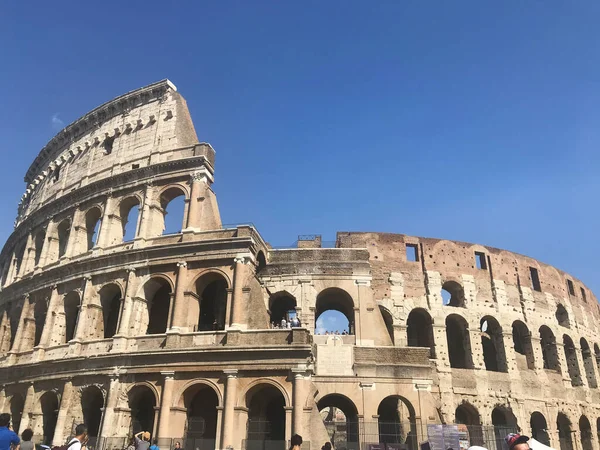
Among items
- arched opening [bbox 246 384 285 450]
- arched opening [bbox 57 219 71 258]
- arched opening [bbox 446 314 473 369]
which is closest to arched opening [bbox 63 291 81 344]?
arched opening [bbox 57 219 71 258]

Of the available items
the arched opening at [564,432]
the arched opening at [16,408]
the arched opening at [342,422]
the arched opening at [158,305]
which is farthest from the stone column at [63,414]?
the arched opening at [564,432]

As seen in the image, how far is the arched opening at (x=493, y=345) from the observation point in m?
23.5

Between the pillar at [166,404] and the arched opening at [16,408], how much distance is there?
868 centimetres

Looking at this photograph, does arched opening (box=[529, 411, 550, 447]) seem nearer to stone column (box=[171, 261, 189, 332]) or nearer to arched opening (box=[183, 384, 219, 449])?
arched opening (box=[183, 384, 219, 449])

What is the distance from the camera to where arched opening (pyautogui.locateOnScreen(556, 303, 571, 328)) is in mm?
27234

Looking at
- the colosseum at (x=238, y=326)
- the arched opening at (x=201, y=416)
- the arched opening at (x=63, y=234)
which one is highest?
the arched opening at (x=63, y=234)

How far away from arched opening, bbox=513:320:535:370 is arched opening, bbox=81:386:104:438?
1918cm

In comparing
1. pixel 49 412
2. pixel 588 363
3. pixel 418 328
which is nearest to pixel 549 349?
pixel 588 363

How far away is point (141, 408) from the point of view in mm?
18938

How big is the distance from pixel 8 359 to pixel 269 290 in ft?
41.6

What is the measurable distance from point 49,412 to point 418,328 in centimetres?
1729

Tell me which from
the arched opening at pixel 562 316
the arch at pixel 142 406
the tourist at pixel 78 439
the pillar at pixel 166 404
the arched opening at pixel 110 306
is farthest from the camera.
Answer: the arched opening at pixel 562 316

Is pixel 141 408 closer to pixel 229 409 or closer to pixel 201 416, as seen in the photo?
pixel 201 416

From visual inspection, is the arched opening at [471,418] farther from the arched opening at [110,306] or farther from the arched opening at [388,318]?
the arched opening at [110,306]
